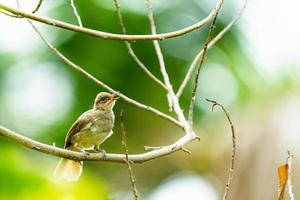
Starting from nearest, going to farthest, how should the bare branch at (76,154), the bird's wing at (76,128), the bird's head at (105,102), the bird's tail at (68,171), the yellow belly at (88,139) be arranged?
1. the bare branch at (76,154)
2. the bird's tail at (68,171)
3. the yellow belly at (88,139)
4. the bird's wing at (76,128)
5. the bird's head at (105,102)

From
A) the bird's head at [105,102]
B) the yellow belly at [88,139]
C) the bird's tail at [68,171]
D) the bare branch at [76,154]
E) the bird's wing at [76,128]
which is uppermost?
the bird's head at [105,102]

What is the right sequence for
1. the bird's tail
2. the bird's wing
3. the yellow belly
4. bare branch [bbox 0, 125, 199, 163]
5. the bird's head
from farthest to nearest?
the bird's head, the bird's wing, the yellow belly, the bird's tail, bare branch [bbox 0, 125, 199, 163]

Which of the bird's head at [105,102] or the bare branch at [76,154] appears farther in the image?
the bird's head at [105,102]

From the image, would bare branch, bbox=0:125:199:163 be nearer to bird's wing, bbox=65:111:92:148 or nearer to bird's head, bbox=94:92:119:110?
bird's wing, bbox=65:111:92:148

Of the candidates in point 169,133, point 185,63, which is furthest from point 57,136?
point 185,63

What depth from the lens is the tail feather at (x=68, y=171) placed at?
6793 millimetres

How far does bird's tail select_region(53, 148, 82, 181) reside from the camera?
6.79 metres

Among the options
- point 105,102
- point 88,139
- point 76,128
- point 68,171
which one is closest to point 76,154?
point 68,171

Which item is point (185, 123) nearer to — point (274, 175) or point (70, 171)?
point (70, 171)

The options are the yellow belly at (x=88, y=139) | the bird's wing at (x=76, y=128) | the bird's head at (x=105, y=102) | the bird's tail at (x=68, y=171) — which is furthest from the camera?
the bird's head at (x=105, y=102)

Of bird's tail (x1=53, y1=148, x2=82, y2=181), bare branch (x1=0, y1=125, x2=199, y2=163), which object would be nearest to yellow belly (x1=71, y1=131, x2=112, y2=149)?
bird's tail (x1=53, y1=148, x2=82, y2=181)

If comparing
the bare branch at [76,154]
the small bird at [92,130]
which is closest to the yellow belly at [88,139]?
the small bird at [92,130]

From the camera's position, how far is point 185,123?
18.3ft

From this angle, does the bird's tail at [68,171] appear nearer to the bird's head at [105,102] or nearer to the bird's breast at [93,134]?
the bird's breast at [93,134]
